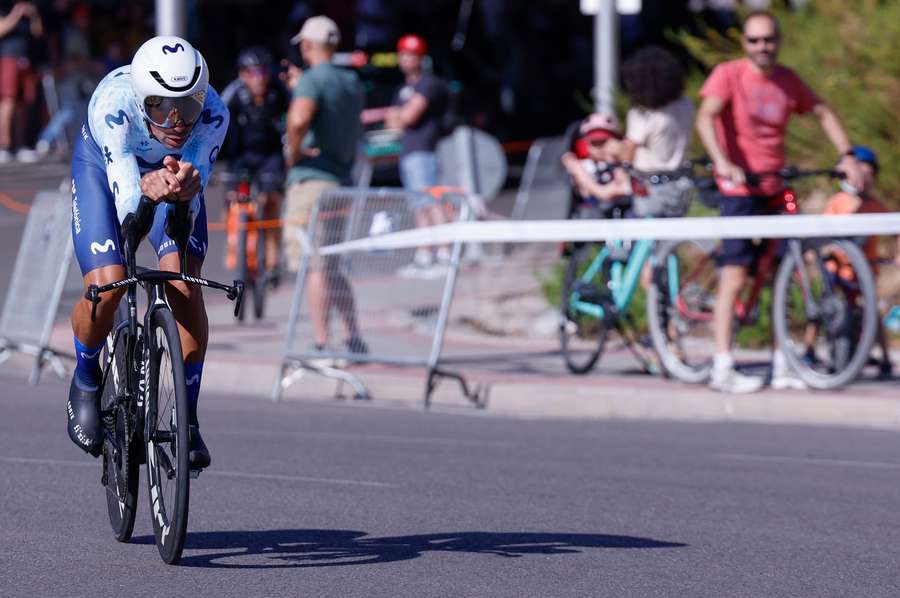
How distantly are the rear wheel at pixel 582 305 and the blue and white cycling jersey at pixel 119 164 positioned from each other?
17.9 ft

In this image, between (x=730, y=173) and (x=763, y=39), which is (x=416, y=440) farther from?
(x=763, y=39)

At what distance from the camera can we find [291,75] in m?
14.3

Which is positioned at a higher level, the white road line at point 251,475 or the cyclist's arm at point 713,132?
the cyclist's arm at point 713,132

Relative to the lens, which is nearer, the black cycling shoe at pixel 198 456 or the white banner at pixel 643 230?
the black cycling shoe at pixel 198 456

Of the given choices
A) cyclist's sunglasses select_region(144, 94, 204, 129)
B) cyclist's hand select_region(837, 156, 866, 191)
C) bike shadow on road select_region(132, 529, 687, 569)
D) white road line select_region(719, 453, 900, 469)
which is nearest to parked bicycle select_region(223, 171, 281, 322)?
cyclist's hand select_region(837, 156, 866, 191)

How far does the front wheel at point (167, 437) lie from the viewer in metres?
6.09

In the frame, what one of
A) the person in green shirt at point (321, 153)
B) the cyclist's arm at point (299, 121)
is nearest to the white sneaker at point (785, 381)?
the person in green shirt at point (321, 153)

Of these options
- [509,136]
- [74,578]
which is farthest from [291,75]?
[509,136]

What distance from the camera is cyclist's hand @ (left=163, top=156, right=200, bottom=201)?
20.8ft

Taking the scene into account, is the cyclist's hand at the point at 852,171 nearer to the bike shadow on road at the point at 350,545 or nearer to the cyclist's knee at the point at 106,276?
the bike shadow on road at the point at 350,545

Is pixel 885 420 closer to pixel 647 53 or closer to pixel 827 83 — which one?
pixel 647 53

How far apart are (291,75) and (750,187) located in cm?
424

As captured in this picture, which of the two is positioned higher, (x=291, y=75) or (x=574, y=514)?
(x=291, y=75)

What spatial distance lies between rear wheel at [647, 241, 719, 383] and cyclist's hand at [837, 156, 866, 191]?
100 centimetres
